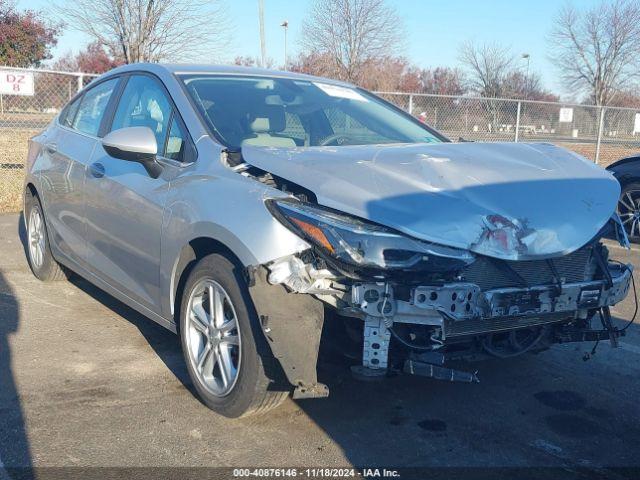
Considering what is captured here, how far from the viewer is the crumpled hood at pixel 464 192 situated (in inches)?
124

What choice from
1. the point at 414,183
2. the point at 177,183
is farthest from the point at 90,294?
the point at 414,183

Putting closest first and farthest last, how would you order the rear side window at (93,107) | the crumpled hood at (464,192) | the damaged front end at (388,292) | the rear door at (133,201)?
1. the damaged front end at (388,292)
2. the crumpled hood at (464,192)
3. the rear door at (133,201)
4. the rear side window at (93,107)

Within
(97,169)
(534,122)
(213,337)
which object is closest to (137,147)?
(97,169)

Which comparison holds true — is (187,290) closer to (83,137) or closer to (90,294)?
(83,137)

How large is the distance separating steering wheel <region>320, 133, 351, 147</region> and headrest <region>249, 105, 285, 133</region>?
0.88 ft

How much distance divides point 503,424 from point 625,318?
7.76 ft

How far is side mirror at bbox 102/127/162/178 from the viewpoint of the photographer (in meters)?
3.86

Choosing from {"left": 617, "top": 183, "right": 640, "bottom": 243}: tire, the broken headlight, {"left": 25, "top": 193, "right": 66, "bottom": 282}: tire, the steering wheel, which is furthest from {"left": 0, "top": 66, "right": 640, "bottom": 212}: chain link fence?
the broken headlight

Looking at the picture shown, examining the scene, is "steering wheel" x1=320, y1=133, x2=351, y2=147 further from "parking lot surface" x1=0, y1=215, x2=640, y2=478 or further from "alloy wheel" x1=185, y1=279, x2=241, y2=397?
"parking lot surface" x1=0, y1=215, x2=640, y2=478

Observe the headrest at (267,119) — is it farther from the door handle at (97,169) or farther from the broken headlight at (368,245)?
the broken headlight at (368,245)

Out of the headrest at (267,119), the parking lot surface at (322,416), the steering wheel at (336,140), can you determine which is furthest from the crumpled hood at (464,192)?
the parking lot surface at (322,416)

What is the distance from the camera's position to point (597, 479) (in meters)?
3.09

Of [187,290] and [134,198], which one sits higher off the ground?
[134,198]

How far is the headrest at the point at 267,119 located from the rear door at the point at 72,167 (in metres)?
1.30
